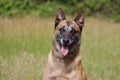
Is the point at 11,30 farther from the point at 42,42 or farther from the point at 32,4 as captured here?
the point at 32,4

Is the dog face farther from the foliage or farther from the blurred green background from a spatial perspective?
the foliage

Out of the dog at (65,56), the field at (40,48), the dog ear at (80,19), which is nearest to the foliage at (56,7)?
the field at (40,48)

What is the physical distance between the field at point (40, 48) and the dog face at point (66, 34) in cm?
171

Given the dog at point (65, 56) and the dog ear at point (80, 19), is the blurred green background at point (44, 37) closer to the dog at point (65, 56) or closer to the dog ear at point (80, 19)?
the dog at point (65, 56)

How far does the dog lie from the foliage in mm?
10754

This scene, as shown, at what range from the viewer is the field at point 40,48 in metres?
11.1

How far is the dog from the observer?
8.73 metres

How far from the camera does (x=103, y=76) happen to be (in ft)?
37.3

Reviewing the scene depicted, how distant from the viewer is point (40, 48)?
1371 cm

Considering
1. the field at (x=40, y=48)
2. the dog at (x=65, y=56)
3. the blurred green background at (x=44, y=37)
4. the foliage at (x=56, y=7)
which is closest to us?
the dog at (x=65, y=56)

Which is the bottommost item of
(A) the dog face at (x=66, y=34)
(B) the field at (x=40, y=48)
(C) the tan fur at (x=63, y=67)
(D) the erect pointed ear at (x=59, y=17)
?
(B) the field at (x=40, y=48)

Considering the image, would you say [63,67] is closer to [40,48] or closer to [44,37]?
[40,48]

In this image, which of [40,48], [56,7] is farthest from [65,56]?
[56,7]

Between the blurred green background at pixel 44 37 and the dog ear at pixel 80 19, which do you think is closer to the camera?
the dog ear at pixel 80 19
